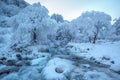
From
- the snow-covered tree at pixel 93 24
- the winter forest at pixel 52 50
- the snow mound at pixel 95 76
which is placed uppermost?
the snow-covered tree at pixel 93 24

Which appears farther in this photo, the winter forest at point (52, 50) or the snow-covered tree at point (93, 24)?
the snow-covered tree at point (93, 24)

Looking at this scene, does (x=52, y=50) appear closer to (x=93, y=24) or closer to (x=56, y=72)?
(x=56, y=72)

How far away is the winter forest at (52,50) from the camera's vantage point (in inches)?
552

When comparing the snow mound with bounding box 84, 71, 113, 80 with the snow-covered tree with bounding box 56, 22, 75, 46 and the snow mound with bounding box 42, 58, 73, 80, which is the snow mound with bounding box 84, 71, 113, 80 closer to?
the snow mound with bounding box 42, 58, 73, 80

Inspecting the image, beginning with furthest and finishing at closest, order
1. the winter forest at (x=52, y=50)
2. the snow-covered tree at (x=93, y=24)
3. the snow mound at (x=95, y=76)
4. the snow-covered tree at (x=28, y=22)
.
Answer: the snow-covered tree at (x=93, y=24) < the snow-covered tree at (x=28, y=22) < the winter forest at (x=52, y=50) < the snow mound at (x=95, y=76)

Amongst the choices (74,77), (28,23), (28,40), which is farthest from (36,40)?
(74,77)

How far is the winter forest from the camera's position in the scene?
14.0 m

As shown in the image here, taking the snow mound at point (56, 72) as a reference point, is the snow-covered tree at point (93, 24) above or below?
above

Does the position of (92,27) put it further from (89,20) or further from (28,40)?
(28,40)

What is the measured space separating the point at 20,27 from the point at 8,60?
8.01 meters

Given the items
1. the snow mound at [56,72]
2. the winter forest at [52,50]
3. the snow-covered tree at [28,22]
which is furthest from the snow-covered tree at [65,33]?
the snow mound at [56,72]

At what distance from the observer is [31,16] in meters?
29.2

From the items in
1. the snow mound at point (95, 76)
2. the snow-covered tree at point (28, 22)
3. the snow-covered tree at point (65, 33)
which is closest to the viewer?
the snow mound at point (95, 76)

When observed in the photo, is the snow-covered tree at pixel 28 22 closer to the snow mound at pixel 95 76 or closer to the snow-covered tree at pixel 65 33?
the snow mound at pixel 95 76
